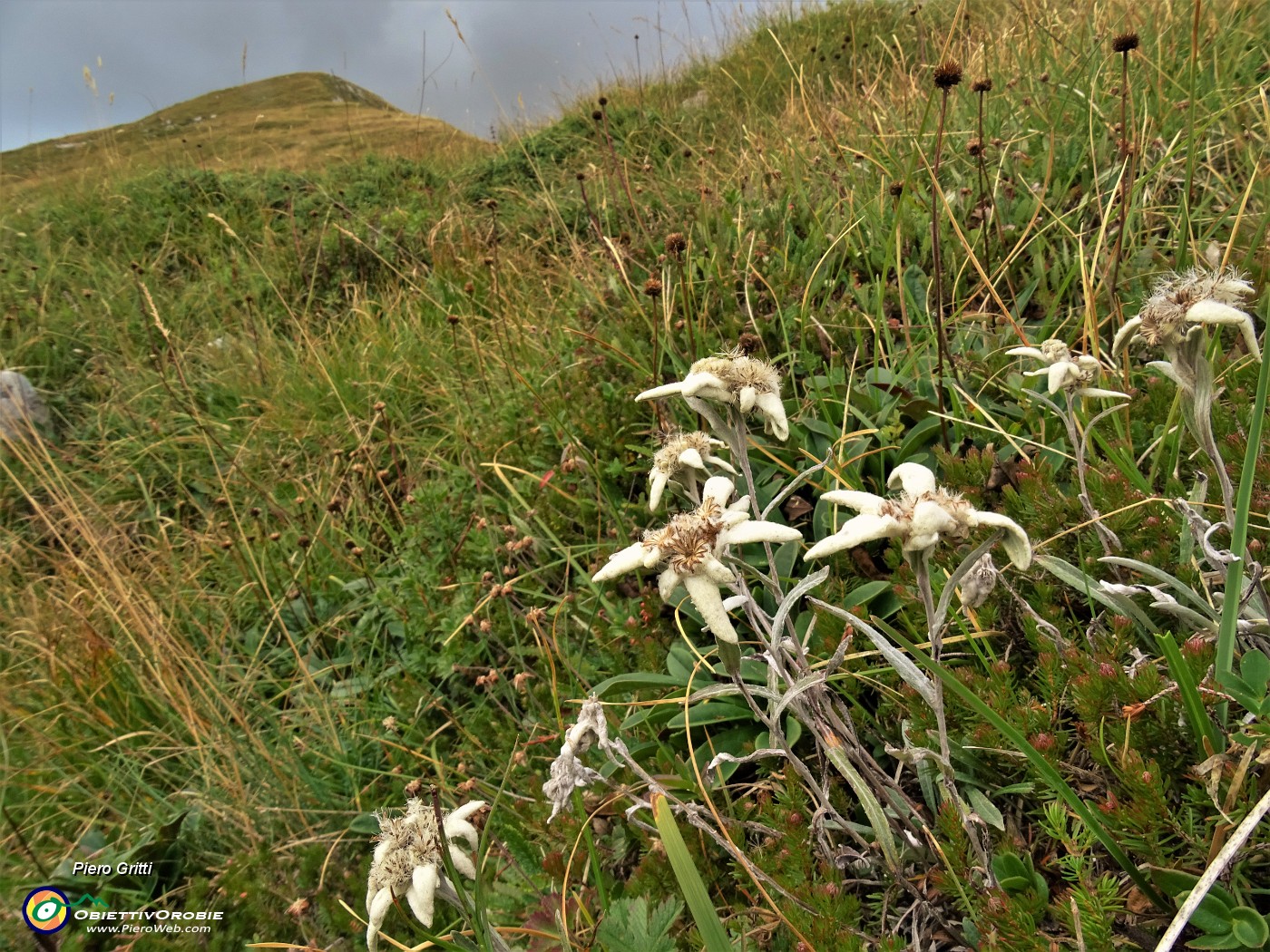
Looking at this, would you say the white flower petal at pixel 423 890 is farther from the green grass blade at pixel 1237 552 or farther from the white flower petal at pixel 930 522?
the green grass blade at pixel 1237 552

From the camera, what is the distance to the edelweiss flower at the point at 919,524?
0.86 meters

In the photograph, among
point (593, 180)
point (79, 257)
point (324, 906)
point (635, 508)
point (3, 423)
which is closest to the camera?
point (324, 906)

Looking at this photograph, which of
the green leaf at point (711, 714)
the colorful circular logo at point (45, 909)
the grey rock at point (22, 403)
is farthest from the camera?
the grey rock at point (22, 403)

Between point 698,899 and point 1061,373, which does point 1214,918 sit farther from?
point 1061,373

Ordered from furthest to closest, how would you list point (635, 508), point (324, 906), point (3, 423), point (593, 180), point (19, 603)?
1. point (593, 180)
2. point (3, 423)
3. point (19, 603)
4. point (635, 508)
5. point (324, 906)

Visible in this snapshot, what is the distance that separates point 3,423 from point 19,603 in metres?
1.93

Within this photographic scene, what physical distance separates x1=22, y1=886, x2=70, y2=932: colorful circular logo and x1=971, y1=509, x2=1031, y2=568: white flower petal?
2.51m

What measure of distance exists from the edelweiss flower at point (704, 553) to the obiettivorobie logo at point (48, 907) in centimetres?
206

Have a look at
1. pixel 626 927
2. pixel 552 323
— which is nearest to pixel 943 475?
pixel 626 927

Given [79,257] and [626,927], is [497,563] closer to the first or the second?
[626,927]

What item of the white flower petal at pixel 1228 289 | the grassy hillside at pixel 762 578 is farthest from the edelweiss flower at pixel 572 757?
the white flower petal at pixel 1228 289

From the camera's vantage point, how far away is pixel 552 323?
364 cm

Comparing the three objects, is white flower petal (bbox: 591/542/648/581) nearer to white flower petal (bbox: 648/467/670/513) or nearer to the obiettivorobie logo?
white flower petal (bbox: 648/467/670/513)
